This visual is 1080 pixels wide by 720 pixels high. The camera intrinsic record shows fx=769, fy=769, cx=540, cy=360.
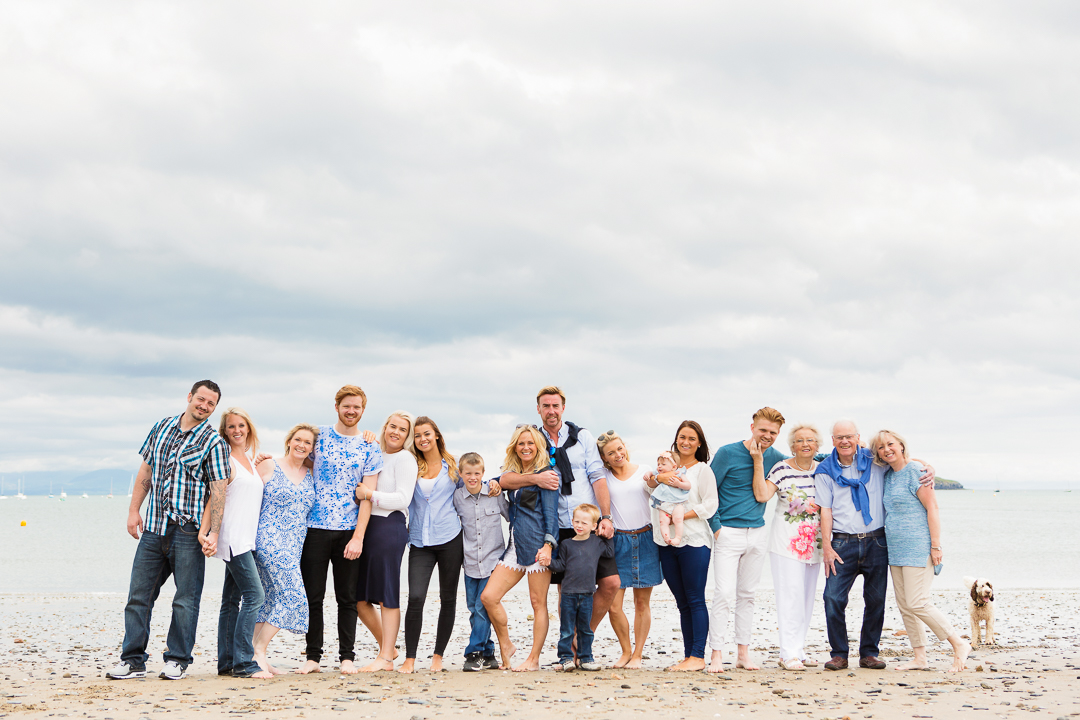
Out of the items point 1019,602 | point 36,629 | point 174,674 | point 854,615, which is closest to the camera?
point 174,674

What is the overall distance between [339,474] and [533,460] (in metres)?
1.69

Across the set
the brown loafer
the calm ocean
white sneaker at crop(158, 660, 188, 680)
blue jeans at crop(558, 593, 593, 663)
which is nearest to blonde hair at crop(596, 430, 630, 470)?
blue jeans at crop(558, 593, 593, 663)

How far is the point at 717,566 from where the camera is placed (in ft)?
22.4

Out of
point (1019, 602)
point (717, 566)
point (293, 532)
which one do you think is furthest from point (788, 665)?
point (1019, 602)

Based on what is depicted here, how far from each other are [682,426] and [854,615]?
7.72 metres

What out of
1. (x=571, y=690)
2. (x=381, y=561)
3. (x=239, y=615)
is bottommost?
(x=571, y=690)

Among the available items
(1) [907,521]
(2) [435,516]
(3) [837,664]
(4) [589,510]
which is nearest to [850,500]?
(1) [907,521]

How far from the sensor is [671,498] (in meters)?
6.73

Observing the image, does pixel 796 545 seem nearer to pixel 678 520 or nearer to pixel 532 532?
pixel 678 520

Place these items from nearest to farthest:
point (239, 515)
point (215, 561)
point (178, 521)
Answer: point (178, 521) → point (239, 515) → point (215, 561)

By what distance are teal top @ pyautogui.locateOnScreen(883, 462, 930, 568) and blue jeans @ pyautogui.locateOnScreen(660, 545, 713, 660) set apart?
1558mm

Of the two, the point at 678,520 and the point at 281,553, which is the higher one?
the point at 678,520

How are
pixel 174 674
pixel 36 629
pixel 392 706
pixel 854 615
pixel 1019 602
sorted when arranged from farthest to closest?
pixel 1019 602
pixel 854 615
pixel 36 629
pixel 174 674
pixel 392 706

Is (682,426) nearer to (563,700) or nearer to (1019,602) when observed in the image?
(563,700)
